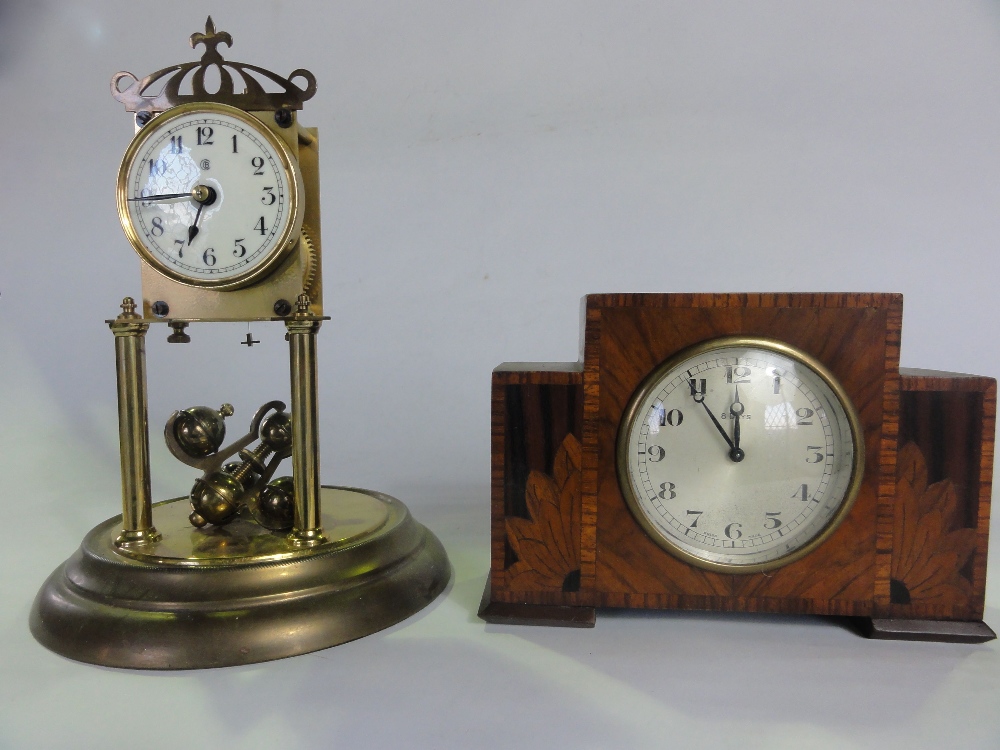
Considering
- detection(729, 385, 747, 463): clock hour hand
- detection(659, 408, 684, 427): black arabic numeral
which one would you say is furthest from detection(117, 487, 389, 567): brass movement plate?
detection(729, 385, 747, 463): clock hour hand

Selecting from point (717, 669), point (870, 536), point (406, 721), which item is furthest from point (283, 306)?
point (870, 536)

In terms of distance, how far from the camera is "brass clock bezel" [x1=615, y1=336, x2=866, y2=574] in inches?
55.6

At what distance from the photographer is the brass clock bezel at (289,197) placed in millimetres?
1449

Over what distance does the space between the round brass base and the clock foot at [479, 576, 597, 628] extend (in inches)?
6.2

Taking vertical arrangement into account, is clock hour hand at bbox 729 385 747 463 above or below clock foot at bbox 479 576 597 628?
above

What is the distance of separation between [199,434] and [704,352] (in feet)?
3.32

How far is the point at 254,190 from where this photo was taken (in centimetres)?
147

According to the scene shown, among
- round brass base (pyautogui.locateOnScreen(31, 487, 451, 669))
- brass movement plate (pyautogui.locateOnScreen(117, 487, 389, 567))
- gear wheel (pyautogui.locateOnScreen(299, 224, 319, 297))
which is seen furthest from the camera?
gear wheel (pyautogui.locateOnScreen(299, 224, 319, 297))

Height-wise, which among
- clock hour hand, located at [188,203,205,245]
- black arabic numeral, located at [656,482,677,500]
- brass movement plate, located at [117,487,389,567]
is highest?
clock hour hand, located at [188,203,205,245]

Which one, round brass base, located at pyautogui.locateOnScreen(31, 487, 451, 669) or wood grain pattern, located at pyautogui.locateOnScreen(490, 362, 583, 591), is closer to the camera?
round brass base, located at pyautogui.locateOnScreen(31, 487, 451, 669)

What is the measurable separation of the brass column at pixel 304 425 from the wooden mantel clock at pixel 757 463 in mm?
350

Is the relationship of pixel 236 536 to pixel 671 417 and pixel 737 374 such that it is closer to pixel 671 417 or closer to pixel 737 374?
pixel 671 417

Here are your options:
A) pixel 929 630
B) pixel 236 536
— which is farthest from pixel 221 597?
pixel 929 630

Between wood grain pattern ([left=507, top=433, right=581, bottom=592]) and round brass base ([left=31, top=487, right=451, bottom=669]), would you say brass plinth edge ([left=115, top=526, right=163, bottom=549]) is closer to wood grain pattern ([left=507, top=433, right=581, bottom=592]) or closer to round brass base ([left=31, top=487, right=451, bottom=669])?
round brass base ([left=31, top=487, right=451, bottom=669])
